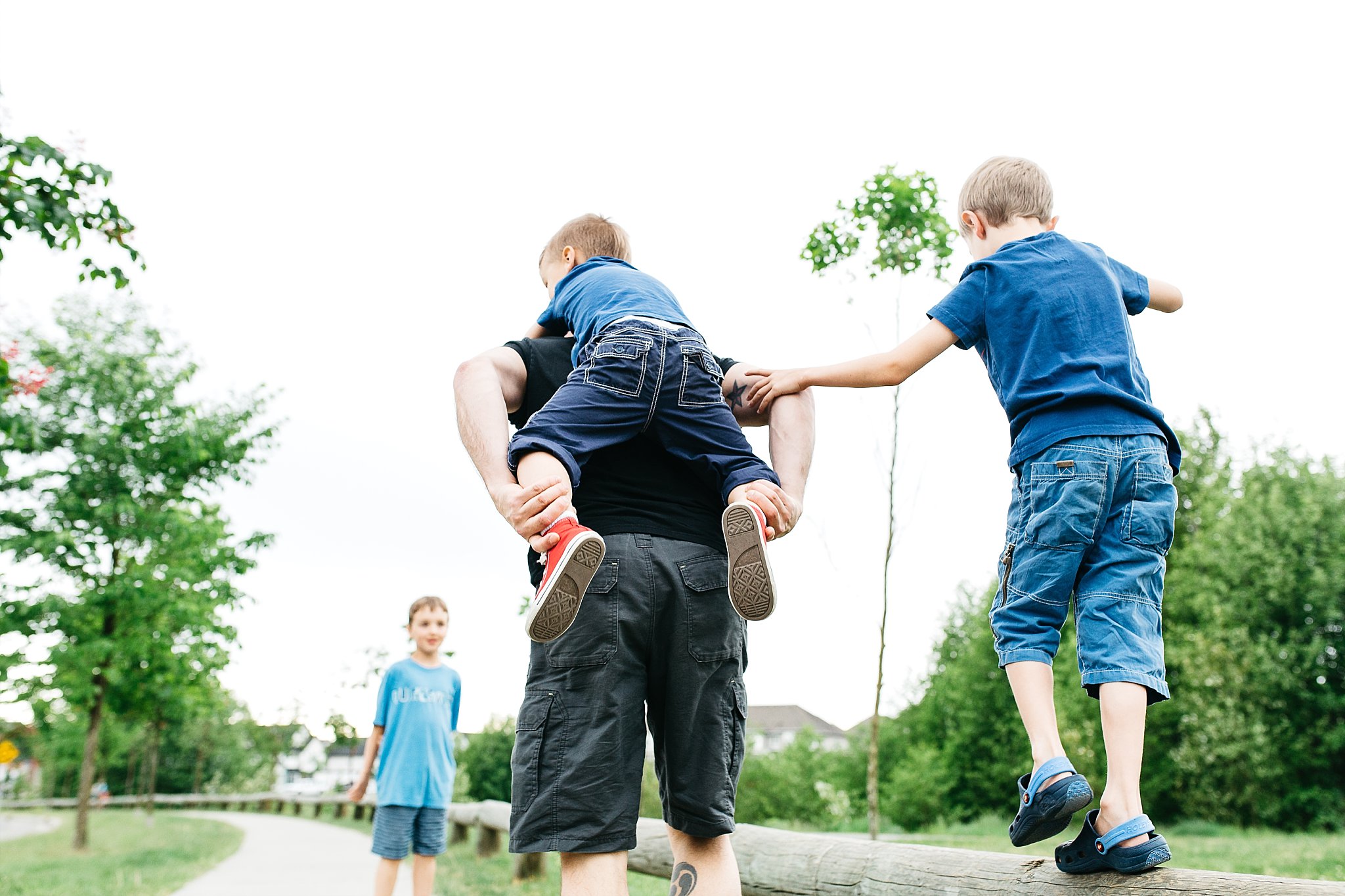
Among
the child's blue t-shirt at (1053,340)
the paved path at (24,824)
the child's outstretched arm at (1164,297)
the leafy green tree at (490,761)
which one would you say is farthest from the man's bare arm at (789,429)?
the paved path at (24,824)

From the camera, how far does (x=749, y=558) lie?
2230 millimetres

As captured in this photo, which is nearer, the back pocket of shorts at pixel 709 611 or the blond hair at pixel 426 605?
the back pocket of shorts at pixel 709 611

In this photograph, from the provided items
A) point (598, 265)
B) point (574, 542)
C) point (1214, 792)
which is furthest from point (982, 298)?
point (1214, 792)

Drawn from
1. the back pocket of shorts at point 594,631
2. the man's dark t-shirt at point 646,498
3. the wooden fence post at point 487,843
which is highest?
the man's dark t-shirt at point 646,498

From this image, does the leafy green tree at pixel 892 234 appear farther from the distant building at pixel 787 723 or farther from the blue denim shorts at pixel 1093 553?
the distant building at pixel 787 723

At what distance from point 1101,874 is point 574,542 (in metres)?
1.45

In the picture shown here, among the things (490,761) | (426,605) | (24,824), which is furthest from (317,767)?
(426,605)

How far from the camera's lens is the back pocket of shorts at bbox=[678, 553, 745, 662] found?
2.35 metres

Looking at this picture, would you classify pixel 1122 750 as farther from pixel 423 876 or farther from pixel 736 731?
pixel 423 876

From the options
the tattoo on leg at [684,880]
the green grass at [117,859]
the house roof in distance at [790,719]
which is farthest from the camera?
the house roof in distance at [790,719]

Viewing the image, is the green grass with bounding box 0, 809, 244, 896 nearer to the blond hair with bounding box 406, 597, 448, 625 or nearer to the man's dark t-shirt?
the blond hair with bounding box 406, 597, 448, 625

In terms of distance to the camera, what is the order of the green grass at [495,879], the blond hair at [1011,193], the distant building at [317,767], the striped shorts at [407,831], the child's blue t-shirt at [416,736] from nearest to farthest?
the blond hair at [1011,193] < the striped shorts at [407,831] < the child's blue t-shirt at [416,736] < the green grass at [495,879] < the distant building at [317,767]

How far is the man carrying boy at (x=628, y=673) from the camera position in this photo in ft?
7.32

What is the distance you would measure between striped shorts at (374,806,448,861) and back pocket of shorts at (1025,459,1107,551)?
4.18 metres
